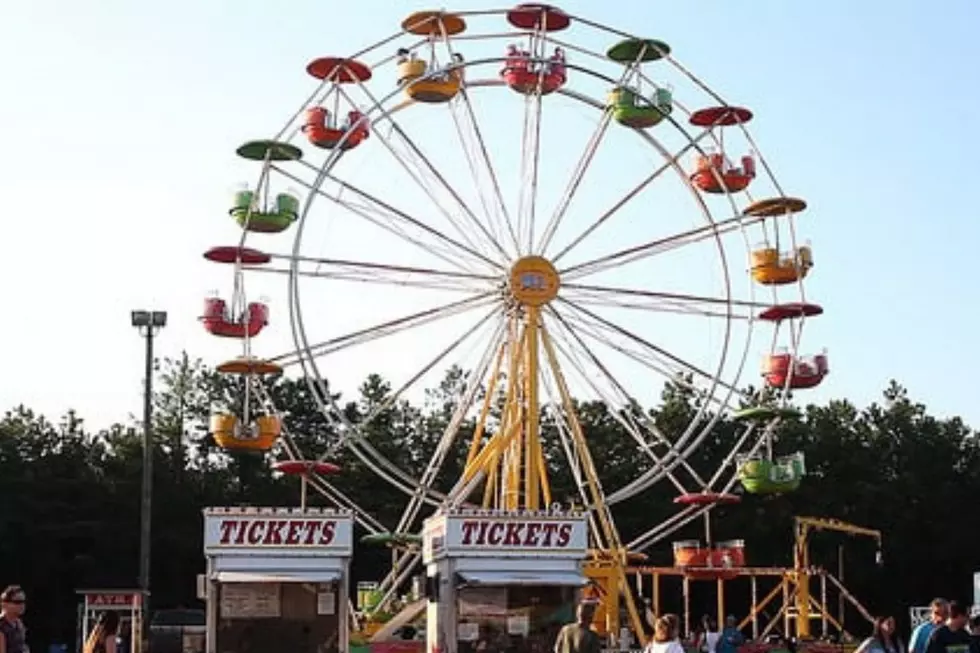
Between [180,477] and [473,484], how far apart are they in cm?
3539

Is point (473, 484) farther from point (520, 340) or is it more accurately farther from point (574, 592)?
point (574, 592)

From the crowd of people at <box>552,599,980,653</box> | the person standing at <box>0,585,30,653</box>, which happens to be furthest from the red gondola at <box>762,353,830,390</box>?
the person standing at <box>0,585,30,653</box>

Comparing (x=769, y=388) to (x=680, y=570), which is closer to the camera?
(x=769, y=388)

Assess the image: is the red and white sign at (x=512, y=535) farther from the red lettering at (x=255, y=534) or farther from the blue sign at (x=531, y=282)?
the blue sign at (x=531, y=282)

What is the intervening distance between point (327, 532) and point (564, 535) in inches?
140

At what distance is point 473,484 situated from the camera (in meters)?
35.7

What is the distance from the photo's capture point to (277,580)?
86.5 feet

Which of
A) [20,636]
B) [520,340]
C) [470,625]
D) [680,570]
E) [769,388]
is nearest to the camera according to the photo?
[20,636]

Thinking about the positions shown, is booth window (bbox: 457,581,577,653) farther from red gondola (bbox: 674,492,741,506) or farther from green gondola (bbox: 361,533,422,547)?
red gondola (bbox: 674,492,741,506)

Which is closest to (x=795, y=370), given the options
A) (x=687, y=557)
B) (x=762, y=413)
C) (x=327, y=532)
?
(x=762, y=413)

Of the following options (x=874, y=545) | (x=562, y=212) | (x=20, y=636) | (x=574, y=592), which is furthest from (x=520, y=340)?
(x=874, y=545)

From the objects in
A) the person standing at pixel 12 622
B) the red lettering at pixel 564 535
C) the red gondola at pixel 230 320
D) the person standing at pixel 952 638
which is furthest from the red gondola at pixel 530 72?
the person standing at pixel 12 622

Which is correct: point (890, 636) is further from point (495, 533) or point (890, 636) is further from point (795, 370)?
point (795, 370)

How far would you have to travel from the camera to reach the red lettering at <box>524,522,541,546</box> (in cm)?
2669
